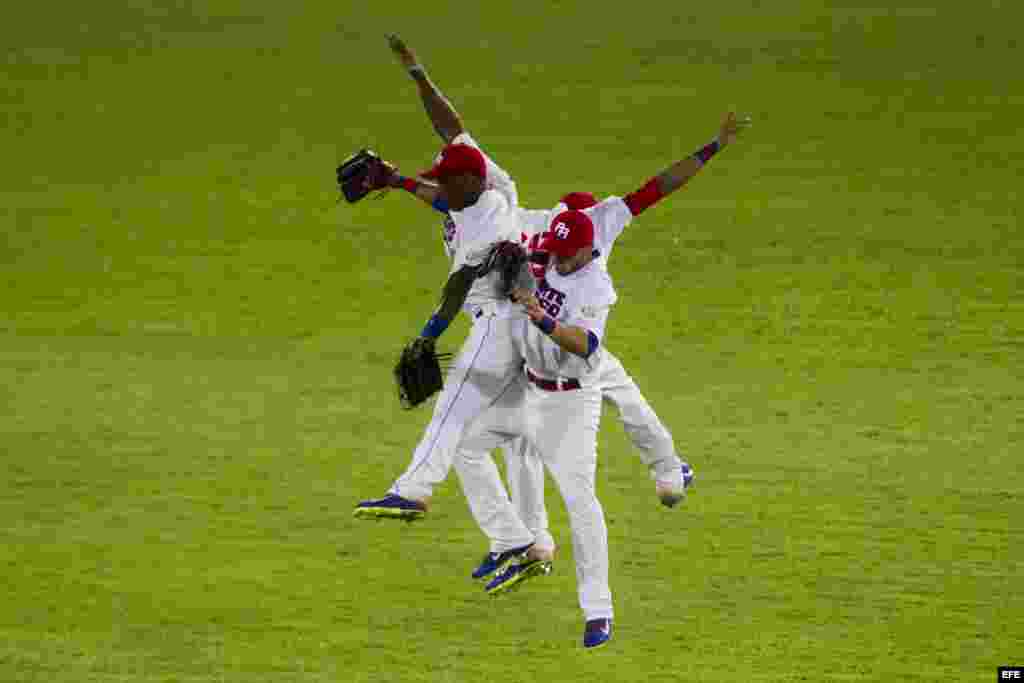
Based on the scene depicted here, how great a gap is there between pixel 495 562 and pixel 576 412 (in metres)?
0.97

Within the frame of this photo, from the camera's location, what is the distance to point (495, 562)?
8.36 meters

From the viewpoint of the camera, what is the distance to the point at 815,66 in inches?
679

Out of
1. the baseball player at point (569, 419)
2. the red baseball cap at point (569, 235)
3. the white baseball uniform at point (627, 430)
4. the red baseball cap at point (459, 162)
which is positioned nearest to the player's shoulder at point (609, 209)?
the white baseball uniform at point (627, 430)

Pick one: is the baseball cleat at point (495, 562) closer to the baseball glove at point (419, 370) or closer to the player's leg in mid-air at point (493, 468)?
the player's leg in mid-air at point (493, 468)

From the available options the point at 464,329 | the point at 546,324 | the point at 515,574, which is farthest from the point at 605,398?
the point at 464,329

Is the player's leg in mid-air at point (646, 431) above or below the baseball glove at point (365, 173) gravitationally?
below

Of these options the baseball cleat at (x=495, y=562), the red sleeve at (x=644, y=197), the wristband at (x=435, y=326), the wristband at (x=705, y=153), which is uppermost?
the wristband at (x=705, y=153)

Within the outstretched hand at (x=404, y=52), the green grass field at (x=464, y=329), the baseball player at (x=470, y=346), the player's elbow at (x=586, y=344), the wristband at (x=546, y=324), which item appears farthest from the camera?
the outstretched hand at (x=404, y=52)

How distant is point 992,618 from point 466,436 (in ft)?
7.71

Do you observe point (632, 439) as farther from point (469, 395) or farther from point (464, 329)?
point (464, 329)

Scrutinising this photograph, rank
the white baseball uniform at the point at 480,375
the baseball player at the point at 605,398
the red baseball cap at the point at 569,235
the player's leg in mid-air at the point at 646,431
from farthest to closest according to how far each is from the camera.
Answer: the player's leg in mid-air at the point at 646,431, the baseball player at the point at 605,398, the white baseball uniform at the point at 480,375, the red baseball cap at the point at 569,235

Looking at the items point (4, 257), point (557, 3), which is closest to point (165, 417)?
point (4, 257)

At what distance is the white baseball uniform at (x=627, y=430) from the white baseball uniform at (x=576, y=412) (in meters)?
0.13

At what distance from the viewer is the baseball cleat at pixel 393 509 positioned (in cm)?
769
